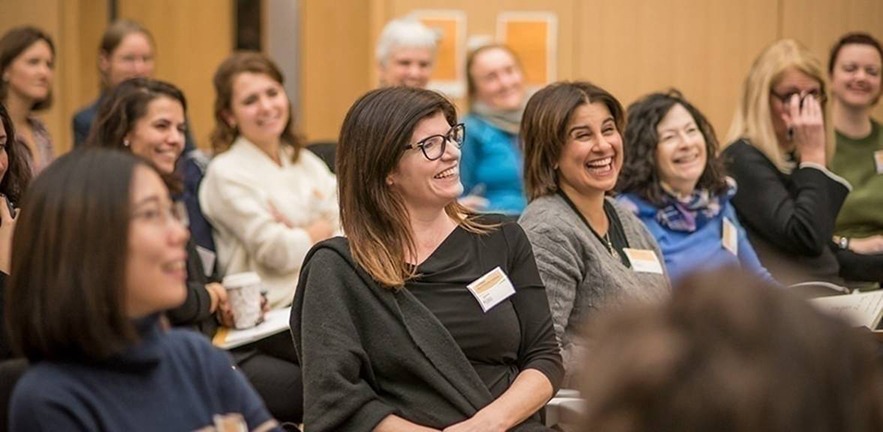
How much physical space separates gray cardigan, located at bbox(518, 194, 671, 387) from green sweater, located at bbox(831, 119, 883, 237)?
1.86 m

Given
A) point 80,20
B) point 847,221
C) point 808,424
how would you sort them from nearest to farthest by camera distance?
point 808,424 → point 847,221 → point 80,20

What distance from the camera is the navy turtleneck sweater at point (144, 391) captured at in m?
1.71

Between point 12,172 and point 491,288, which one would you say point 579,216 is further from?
point 12,172

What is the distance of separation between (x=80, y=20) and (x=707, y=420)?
20.3 feet

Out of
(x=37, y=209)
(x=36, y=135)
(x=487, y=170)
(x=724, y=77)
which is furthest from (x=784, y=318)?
(x=724, y=77)

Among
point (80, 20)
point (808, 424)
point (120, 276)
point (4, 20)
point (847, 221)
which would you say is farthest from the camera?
point (80, 20)

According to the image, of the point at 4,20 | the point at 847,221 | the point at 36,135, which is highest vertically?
the point at 4,20

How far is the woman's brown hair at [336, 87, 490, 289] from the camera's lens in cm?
278

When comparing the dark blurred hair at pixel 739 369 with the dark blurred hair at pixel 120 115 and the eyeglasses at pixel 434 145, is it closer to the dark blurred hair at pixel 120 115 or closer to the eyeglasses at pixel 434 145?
the eyeglasses at pixel 434 145

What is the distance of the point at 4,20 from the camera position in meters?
6.07

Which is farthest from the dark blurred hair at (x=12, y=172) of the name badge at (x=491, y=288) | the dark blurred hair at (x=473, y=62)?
the dark blurred hair at (x=473, y=62)

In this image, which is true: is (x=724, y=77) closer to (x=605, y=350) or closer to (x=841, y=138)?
(x=841, y=138)

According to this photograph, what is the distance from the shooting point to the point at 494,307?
277cm

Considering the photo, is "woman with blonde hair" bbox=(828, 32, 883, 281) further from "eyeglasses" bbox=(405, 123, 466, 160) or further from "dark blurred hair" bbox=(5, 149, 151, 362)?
"dark blurred hair" bbox=(5, 149, 151, 362)
